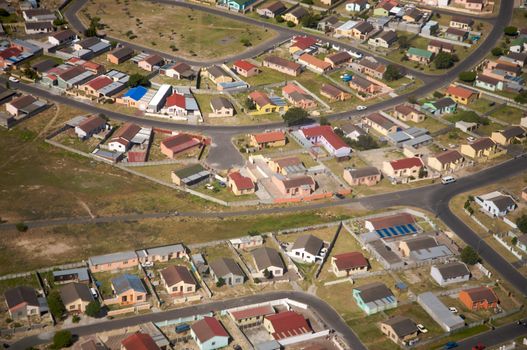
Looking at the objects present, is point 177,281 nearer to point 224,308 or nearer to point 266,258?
point 224,308

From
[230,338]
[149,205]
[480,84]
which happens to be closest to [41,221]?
[149,205]

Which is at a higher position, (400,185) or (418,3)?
(418,3)

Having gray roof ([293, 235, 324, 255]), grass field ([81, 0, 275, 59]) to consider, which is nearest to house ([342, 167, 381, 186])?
gray roof ([293, 235, 324, 255])

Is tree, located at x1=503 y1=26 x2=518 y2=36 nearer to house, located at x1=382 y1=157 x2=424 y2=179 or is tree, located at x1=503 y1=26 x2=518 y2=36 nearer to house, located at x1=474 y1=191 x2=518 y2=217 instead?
house, located at x1=382 y1=157 x2=424 y2=179

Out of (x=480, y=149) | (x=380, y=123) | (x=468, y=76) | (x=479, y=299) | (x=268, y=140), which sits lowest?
(x=479, y=299)

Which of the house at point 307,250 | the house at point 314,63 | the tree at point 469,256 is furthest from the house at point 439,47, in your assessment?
the house at point 307,250

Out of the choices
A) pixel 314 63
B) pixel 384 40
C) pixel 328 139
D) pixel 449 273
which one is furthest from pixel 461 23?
pixel 449 273

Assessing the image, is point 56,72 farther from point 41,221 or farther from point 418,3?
point 418,3
